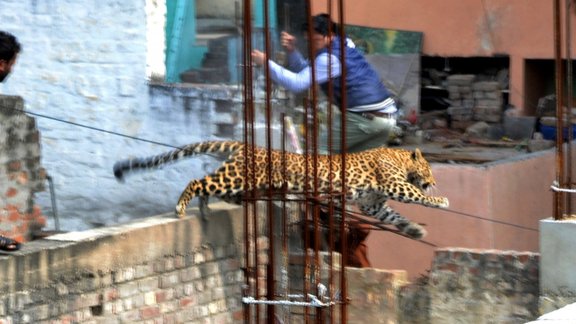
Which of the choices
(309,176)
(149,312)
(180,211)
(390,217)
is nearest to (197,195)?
(180,211)

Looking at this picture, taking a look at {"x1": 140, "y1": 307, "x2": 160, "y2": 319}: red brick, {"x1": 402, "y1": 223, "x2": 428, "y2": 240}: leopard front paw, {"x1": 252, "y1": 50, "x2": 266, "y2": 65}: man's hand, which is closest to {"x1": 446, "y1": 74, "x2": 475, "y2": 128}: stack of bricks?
{"x1": 402, "y1": 223, "x2": 428, "y2": 240}: leopard front paw

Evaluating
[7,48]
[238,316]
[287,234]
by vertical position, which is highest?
[7,48]

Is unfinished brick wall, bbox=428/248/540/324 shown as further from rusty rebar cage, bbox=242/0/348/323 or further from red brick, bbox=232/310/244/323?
red brick, bbox=232/310/244/323

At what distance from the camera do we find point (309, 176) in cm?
912

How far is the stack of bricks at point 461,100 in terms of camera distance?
53.3 feet

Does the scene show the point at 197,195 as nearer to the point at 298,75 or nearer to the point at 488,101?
the point at 298,75

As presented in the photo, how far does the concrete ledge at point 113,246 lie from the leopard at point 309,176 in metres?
0.13

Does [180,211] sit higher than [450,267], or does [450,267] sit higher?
[180,211]

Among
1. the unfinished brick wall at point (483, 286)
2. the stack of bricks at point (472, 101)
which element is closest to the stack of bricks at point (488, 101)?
the stack of bricks at point (472, 101)

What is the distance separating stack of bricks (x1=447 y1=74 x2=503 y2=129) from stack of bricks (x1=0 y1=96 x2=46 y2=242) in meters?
7.43

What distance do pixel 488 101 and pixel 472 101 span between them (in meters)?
0.21

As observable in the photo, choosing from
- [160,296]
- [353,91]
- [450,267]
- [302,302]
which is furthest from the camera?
[353,91]

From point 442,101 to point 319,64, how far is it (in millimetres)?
6846

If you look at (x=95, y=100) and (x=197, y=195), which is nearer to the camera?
(x=197, y=195)
